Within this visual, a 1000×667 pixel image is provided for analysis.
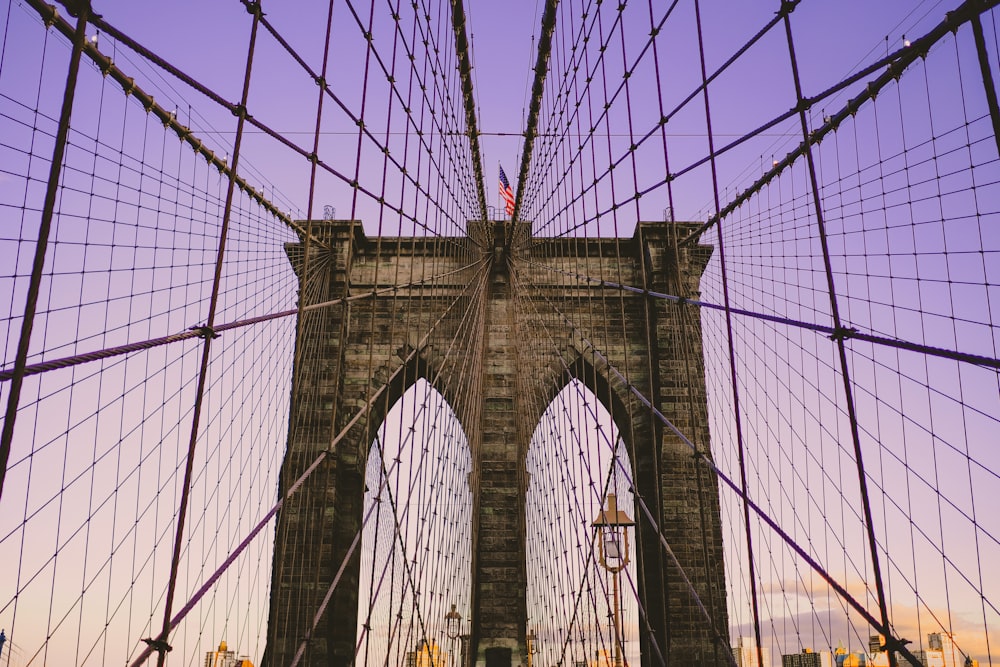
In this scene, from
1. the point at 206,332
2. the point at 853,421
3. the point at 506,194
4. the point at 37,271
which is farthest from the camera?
the point at 506,194

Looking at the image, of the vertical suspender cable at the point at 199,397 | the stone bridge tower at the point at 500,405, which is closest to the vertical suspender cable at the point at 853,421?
the vertical suspender cable at the point at 199,397

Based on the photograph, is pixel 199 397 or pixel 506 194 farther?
pixel 506 194

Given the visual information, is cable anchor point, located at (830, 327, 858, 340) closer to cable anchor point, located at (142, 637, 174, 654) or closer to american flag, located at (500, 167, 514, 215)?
cable anchor point, located at (142, 637, 174, 654)

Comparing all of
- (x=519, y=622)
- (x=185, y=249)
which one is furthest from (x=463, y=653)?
(x=185, y=249)

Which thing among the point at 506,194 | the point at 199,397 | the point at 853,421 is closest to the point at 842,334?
the point at 853,421

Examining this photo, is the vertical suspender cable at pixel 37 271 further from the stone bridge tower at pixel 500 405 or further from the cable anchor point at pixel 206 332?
the stone bridge tower at pixel 500 405

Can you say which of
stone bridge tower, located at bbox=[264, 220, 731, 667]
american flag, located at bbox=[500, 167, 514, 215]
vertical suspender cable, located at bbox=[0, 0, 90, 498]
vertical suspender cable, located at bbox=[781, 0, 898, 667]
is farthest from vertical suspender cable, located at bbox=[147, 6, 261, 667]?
american flag, located at bbox=[500, 167, 514, 215]

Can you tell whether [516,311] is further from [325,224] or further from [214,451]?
[214,451]

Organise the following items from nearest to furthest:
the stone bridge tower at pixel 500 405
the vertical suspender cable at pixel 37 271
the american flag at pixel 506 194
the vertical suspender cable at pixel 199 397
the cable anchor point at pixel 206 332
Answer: the vertical suspender cable at pixel 37 271, the vertical suspender cable at pixel 199 397, the cable anchor point at pixel 206 332, the stone bridge tower at pixel 500 405, the american flag at pixel 506 194

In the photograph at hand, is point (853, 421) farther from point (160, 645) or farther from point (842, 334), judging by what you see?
point (160, 645)
